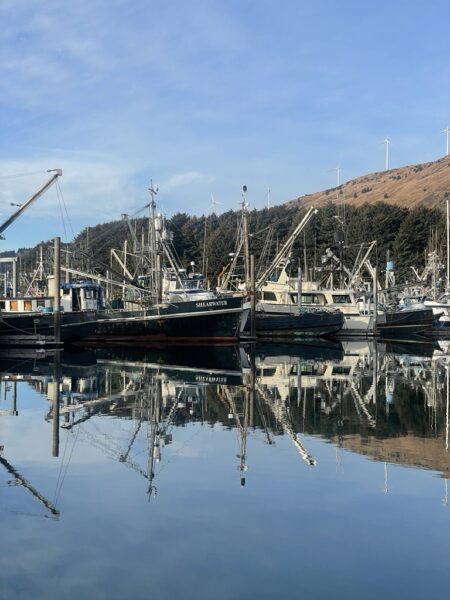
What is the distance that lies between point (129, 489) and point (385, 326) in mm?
47795

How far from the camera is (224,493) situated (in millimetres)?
9812

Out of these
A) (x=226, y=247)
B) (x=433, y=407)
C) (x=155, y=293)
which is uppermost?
(x=226, y=247)

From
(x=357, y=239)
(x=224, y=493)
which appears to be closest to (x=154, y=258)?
(x=224, y=493)

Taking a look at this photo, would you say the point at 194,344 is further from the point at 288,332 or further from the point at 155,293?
the point at 288,332

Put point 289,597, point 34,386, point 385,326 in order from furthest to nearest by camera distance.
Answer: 1. point 385,326
2. point 34,386
3. point 289,597

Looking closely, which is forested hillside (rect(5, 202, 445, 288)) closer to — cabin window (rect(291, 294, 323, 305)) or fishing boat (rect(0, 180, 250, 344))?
cabin window (rect(291, 294, 323, 305))

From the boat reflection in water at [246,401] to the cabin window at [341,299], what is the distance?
18.7 meters

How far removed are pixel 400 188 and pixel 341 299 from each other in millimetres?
115998

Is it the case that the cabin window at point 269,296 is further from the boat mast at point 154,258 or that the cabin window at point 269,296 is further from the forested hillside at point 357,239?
the forested hillside at point 357,239

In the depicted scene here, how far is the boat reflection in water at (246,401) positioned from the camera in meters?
13.1

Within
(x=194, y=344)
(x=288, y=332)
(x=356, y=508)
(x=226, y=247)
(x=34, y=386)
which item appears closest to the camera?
(x=356, y=508)

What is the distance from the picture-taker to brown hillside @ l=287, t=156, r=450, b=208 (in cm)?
14525

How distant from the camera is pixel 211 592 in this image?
6480 millimetres

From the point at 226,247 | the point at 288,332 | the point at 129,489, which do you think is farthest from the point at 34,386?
the point at 226,247
